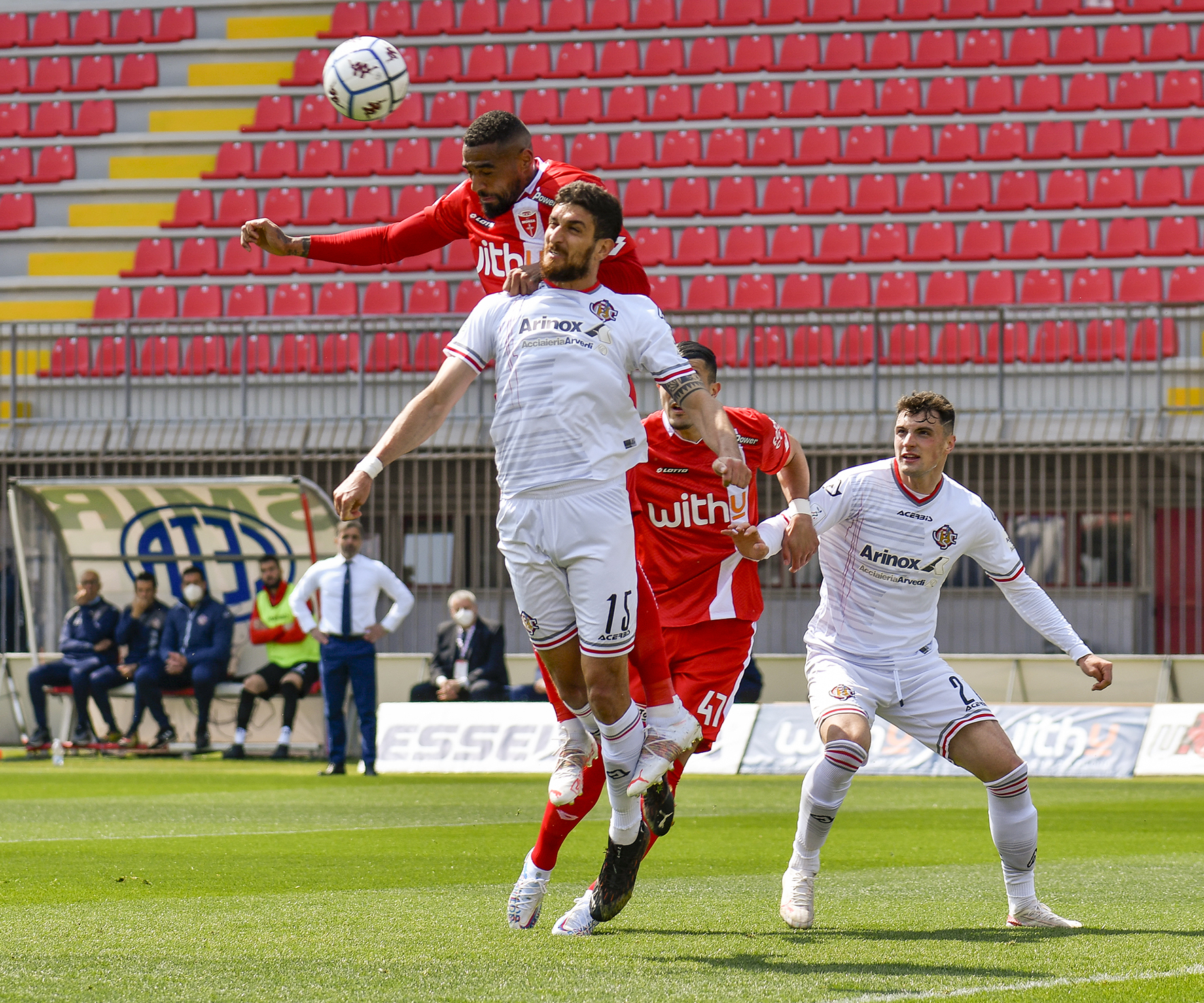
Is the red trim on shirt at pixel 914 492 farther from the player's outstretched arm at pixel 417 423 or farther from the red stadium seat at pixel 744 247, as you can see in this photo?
the red stadium seat at pixel 744 247

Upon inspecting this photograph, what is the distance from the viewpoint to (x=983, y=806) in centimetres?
1060

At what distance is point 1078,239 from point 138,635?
41.4 ft

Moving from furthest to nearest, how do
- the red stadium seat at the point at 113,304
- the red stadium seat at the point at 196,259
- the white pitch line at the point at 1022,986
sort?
the red stadium seat at the point at 196,259 < the red stadium seat at the point at 113,304 < the white pitch line at the point at 1022,986

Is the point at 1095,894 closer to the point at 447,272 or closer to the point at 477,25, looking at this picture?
the point at 447,272

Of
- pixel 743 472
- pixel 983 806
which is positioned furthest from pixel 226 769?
pixel 743 472

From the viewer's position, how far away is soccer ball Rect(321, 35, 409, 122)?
20.3 feet

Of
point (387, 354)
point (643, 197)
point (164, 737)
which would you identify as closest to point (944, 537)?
point (164, 737)

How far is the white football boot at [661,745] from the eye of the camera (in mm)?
4902

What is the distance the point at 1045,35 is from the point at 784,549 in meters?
18.6

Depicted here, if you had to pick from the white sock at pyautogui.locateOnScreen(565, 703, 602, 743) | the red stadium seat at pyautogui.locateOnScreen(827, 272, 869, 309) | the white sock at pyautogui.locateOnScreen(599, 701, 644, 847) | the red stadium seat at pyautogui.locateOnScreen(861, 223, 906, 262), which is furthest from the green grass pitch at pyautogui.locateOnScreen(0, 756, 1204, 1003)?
the red stadium seat at pyautogui.locateOnScreen(861, 223, 906, 262)

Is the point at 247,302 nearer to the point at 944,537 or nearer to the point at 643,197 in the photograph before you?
the point at 643,197

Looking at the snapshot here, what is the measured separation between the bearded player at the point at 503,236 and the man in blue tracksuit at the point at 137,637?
33.4ft

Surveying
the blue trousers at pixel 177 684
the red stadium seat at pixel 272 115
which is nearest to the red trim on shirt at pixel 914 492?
the blue trousers at pixel 177 684

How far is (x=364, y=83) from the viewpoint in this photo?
20.3 ft
